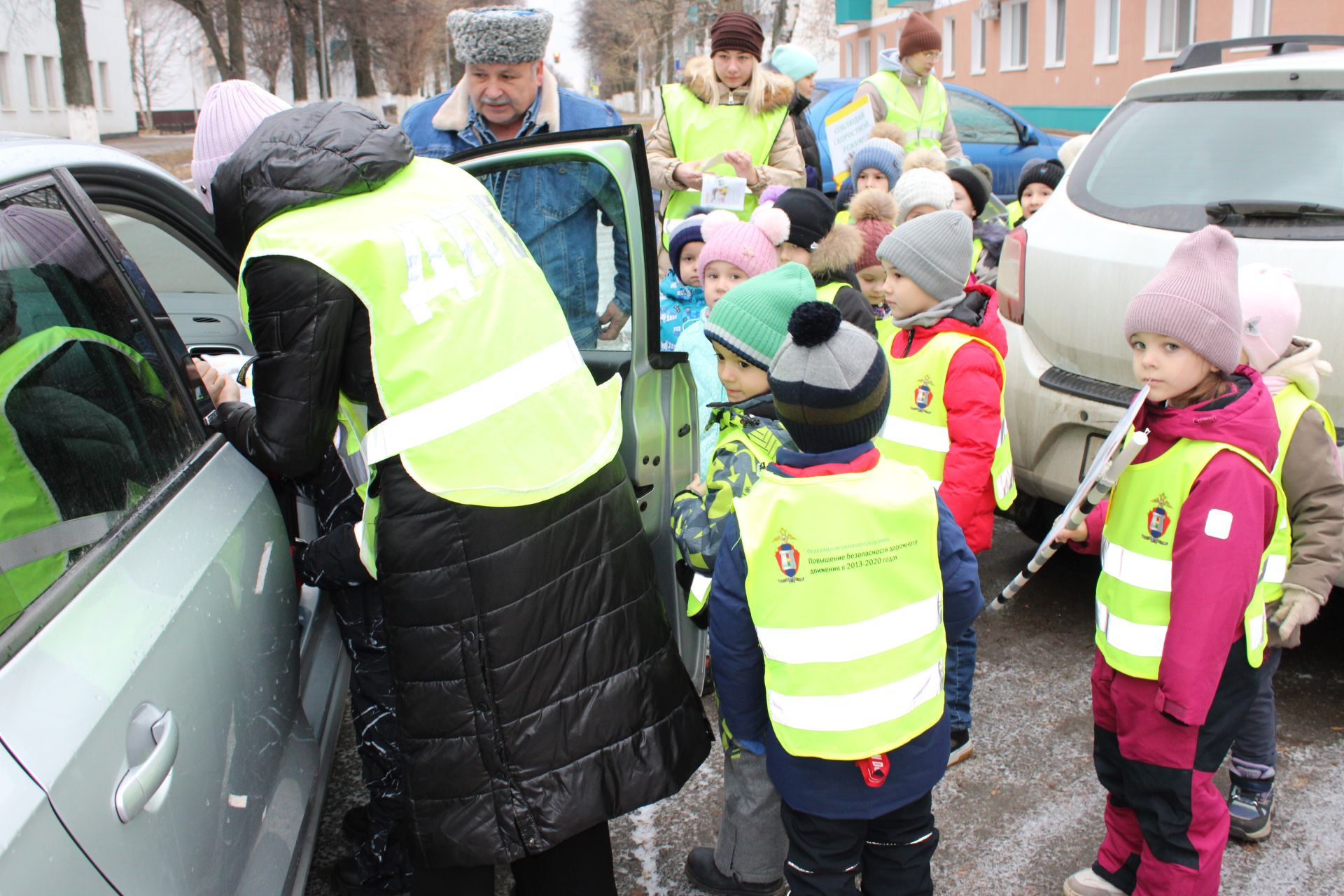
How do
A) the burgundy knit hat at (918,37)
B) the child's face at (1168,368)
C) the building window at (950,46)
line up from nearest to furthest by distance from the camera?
the child's face at (1168,368) < the burgundy knit hat at (918,37) < the building window at (950,46)

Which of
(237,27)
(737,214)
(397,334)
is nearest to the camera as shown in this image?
(397,334)

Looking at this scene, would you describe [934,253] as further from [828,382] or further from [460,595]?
[460,595]

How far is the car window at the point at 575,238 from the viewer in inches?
112

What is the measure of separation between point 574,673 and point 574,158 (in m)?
1.24

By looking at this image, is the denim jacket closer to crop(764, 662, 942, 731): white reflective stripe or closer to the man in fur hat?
the man in fur hat

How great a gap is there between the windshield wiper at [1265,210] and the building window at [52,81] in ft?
171

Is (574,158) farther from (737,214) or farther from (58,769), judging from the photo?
(737,214)

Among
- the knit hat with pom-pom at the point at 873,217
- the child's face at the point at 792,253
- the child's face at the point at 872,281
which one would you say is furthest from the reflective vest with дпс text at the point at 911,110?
the child's face at the point at 792,253

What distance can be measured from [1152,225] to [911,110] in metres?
3.52

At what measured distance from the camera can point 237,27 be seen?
1342 inches

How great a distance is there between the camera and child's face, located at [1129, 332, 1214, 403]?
2.26 m

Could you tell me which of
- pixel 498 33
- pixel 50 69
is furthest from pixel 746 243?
pixel 50 69

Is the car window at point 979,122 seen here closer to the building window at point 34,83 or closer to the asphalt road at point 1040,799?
the asphalt road at point 1040,799

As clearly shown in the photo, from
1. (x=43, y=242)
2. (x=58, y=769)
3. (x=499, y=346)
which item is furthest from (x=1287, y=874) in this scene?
(x=43, y=242)
